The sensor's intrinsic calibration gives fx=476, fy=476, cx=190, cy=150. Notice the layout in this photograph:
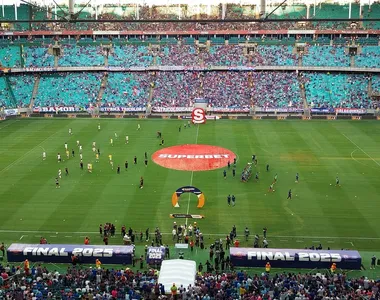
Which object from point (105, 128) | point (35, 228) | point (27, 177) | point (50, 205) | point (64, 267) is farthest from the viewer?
point (105, 128)

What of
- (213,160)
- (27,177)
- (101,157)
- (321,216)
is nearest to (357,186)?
(321,216)

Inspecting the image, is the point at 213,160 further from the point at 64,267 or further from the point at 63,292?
the point at 63,292

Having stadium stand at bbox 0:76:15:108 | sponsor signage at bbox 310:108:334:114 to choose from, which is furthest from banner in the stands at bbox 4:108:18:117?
sponsor signage at bbox 310:108:334:114

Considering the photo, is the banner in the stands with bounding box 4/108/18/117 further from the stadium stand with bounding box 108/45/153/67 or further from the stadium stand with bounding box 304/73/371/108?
the stadium stand with bounding box 304/73/371/108

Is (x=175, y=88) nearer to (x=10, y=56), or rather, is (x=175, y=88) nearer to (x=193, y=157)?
(x=10, y=56)

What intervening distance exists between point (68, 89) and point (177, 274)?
178 feet

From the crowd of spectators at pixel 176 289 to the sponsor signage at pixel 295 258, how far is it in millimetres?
2588

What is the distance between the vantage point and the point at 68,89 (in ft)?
234

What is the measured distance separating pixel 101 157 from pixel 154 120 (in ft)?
64.2

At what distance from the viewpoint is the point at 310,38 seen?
78.2 meters

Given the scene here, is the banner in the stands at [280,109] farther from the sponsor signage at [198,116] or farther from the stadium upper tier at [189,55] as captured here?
the stadium upper tier at [189,55]

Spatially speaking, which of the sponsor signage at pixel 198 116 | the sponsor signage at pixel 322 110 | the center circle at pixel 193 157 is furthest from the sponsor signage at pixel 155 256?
the sponsor signage at pixel 322 110

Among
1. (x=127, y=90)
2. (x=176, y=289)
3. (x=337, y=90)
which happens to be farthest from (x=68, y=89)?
(x=176, y=289)

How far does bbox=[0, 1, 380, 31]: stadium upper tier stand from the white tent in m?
62.3
